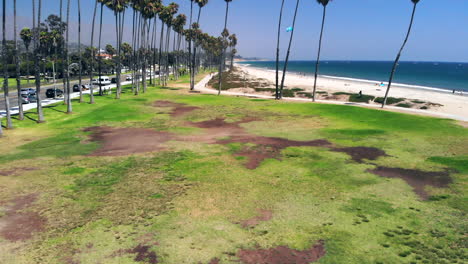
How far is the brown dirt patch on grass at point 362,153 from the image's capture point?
22.9m

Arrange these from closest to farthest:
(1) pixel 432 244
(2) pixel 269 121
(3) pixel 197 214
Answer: (1) pixel 432 244 < (3) pixel 197 214 < (2) pixel 269 121

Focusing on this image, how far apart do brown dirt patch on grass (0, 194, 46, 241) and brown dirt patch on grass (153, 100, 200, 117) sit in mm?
26741

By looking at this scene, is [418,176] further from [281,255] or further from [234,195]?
[281,255]

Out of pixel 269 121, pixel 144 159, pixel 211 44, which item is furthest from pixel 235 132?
pixel 211 44

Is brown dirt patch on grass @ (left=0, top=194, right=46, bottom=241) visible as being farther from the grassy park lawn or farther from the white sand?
A: the white sand

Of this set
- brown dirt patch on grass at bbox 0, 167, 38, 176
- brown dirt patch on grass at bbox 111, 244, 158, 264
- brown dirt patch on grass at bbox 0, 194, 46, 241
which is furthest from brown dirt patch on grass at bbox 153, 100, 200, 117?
brown dirt patch on grass at bbox 111, 244, 158, 264

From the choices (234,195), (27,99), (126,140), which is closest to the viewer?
(234,195)

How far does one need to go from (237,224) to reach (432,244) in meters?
7.81

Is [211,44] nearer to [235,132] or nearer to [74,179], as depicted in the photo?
[235,132]

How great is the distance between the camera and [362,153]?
2397 cm

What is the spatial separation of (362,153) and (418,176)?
5204 mm

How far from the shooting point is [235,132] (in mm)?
31641

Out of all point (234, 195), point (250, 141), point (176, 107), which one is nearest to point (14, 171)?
point (234, 195)

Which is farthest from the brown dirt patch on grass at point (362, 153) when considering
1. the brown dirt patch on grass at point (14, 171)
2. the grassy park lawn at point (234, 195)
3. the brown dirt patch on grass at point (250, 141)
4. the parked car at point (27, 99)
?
the parked car at point (27, 99)
